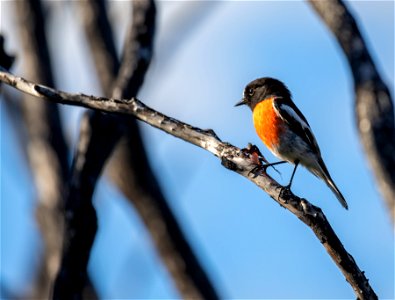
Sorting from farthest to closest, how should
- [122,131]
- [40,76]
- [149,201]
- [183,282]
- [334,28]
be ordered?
[40,76]
[149,201]
[183,282]
[122,131]
[334,28]

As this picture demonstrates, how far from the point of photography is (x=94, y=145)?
785 centimetres

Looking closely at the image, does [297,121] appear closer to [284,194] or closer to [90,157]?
[90,157]

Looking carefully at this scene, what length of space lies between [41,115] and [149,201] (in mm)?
2603

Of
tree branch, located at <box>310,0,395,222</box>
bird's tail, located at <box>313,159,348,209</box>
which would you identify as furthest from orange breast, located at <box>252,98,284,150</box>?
tree branch, located at <box>310,0,395,222</box>

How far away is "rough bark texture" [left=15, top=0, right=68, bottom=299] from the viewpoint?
A: 12.5 meters

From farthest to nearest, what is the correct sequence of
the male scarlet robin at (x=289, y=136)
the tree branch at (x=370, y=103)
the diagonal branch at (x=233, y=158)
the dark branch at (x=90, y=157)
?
the male scarlet robin at (x=289, y=136) < the dark branch at (x=90, y=157) < the tree branch at (x=370, y=103) < the diagonal branch at (x=233, y=158)

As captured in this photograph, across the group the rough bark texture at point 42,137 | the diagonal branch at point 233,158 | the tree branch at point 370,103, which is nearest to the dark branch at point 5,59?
the diagonal branch at point 233,158

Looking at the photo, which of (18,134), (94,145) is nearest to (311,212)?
(94,145)

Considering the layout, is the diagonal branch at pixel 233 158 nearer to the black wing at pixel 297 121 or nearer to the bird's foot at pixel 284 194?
the bird's foot at pixel 284 194

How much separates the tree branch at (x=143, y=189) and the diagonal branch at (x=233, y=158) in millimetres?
2453

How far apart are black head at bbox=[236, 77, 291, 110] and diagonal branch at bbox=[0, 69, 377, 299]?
2210 mm

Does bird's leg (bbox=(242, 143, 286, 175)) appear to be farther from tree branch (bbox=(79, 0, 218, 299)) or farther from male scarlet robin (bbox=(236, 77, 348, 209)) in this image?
tree branch (bbox=(79, 0, 218, 299))

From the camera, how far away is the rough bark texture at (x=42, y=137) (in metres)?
12.5

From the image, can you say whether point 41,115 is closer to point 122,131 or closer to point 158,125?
point 122,131
